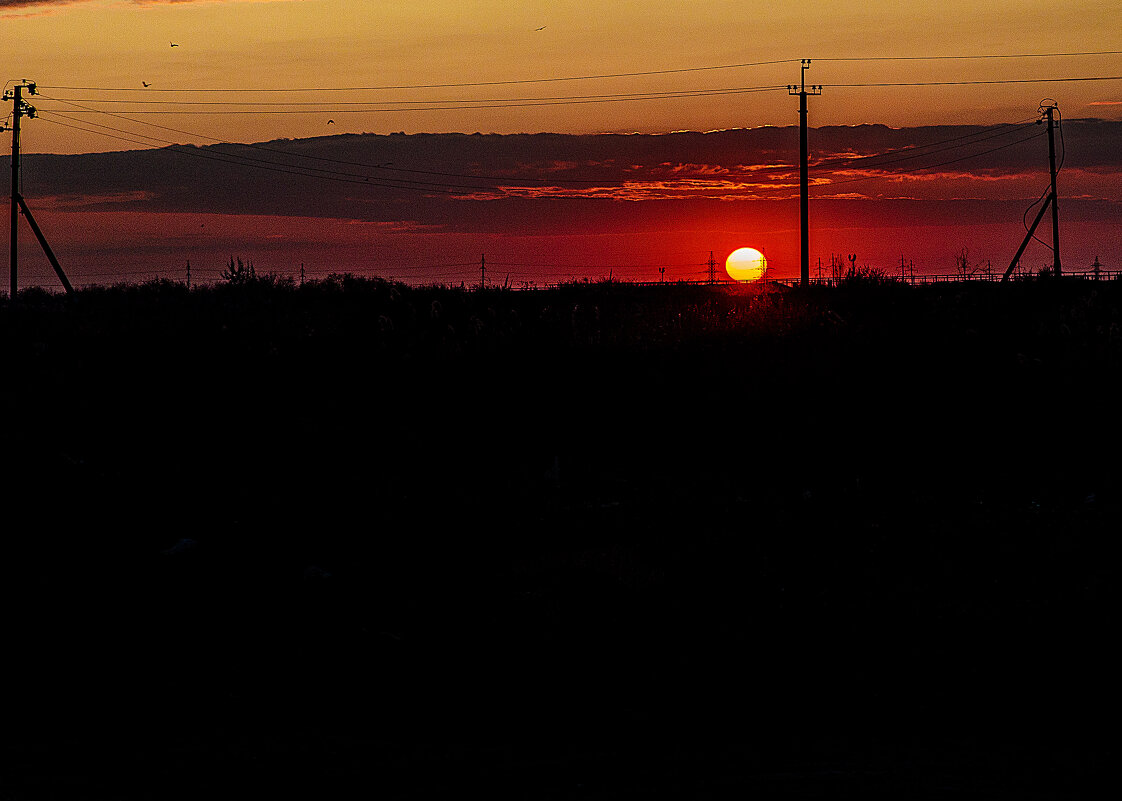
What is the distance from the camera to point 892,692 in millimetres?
6934

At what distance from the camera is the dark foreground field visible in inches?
247

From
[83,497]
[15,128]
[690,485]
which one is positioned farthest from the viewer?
[15,128]

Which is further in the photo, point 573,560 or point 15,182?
point 15,182

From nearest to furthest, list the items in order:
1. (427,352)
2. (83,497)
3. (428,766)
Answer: (428,766), (83,497), (427,352)

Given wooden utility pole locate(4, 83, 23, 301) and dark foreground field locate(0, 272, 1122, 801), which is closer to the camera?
dark foreground field locate(0, 272, 1122, 801)

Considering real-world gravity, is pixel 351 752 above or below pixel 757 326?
below

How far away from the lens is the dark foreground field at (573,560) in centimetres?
627

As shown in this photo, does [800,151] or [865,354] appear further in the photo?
[800,151]

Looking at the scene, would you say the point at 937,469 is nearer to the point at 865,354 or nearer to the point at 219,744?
the point at 865,354

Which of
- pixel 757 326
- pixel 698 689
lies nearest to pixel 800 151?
pixel 757 326

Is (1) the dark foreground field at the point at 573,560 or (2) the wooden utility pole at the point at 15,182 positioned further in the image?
(2) the wooden utility pole at the point at 15,182

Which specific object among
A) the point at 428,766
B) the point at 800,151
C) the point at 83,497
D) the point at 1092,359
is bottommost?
A: the point at 428,766

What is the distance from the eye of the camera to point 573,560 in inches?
380

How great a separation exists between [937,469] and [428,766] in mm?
9693
